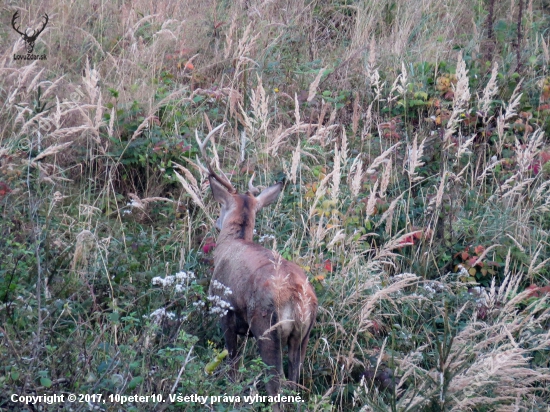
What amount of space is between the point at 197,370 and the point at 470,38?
23.9 feet

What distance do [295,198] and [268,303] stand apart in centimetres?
224

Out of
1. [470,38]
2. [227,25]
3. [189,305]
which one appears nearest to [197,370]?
[189,305]

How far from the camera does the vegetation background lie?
486cm

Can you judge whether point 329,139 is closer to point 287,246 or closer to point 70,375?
point 287,246

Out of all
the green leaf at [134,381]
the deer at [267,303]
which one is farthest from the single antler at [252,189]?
the green leaf at [134,381]

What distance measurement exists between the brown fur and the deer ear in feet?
2.11

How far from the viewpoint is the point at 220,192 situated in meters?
6.45

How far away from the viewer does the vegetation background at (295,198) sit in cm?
486

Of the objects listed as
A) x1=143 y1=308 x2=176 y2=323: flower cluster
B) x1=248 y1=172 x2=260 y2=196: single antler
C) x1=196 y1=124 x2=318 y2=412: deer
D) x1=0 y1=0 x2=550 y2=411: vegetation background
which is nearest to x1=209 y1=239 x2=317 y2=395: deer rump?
x1=196 y1=124 x2=318 y2=412: deer

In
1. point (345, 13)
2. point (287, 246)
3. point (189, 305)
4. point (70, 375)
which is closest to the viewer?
point (70, 375)

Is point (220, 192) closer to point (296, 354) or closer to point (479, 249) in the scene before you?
point (296, 354)

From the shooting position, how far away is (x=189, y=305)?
18.7 ft

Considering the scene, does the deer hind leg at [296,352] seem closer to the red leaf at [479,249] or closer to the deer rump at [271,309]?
the deer rump at [271,309]

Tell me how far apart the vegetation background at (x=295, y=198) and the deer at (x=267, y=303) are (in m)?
0.18
